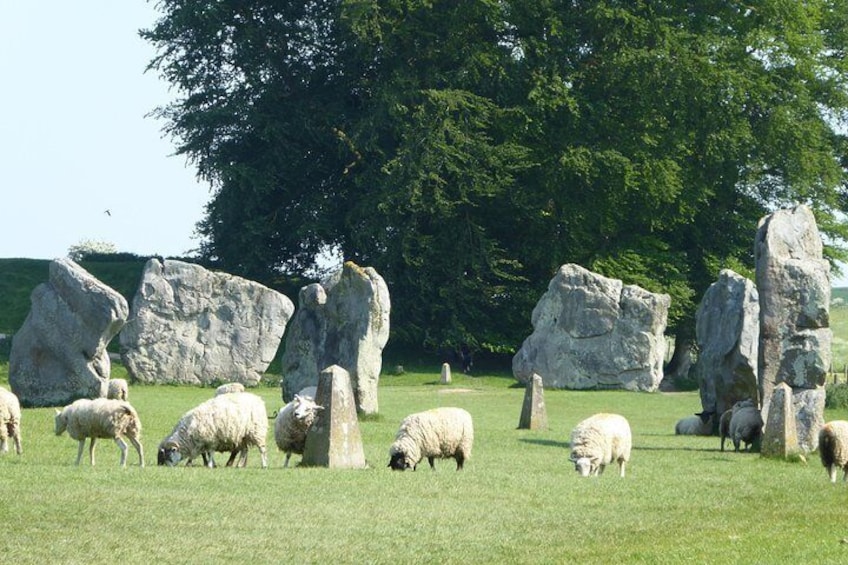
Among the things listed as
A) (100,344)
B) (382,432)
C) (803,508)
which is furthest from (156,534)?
(100,344)

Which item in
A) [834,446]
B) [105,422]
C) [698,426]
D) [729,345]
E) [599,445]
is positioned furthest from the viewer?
[698,426]

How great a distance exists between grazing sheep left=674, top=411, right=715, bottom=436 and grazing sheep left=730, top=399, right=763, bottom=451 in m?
4.00

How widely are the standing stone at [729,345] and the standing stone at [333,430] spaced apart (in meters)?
12.8

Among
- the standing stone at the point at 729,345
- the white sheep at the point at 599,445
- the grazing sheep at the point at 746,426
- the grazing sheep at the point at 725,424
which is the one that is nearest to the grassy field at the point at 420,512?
the white sheep at the point at 599,445

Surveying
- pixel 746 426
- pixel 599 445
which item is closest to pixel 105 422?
pixel 599 445

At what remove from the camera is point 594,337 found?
53.6 metres

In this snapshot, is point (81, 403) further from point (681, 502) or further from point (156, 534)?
point (681, 502)

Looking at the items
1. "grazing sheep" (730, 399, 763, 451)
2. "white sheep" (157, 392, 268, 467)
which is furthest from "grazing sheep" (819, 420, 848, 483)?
"white sheep" (157, 392, 268, 467)

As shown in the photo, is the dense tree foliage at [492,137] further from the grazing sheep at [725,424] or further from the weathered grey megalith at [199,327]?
the grazing sheep at [725,424]

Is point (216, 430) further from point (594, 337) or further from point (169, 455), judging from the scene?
point (594, 337)

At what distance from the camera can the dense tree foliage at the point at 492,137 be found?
5997 centimetres

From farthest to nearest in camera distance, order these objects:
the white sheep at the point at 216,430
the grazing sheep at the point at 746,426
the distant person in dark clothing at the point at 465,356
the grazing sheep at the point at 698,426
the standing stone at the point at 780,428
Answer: the distant person in dark clothing at the point at 465,356 → the grazing sheep at the point at 698,426 → the grazing sheep at the point at 746,426 → the standing stone at the point at 780,428 → the white sheep at the point at 216,430

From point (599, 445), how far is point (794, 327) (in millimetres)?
8399

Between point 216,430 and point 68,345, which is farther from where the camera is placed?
point 68,345
